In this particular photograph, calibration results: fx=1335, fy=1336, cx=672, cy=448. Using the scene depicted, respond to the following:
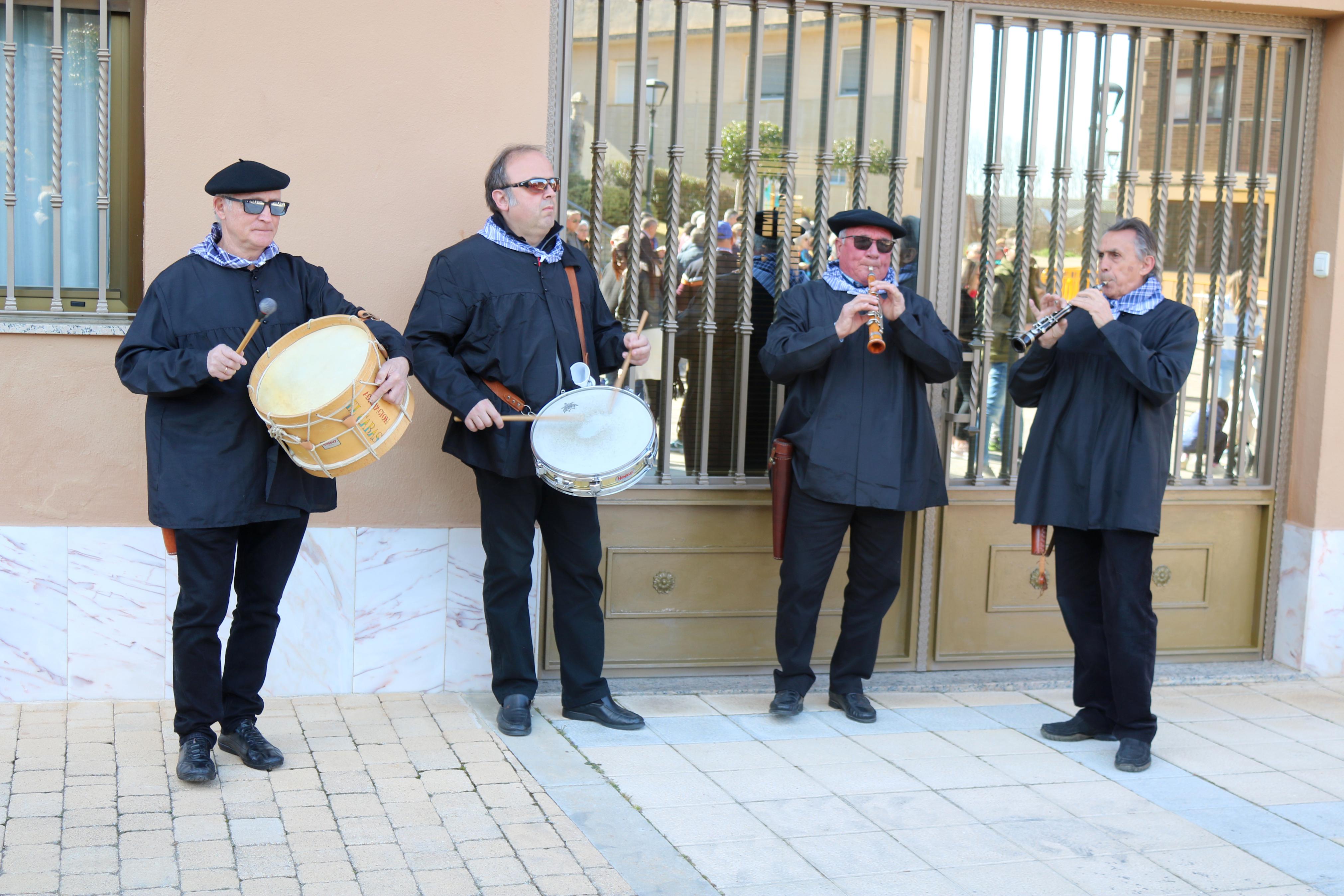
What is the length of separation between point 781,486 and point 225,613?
185cm

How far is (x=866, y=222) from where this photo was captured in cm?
442

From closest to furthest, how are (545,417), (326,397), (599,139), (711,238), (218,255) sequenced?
(326,397)
(218,255)
(545,417)
(599,139)
(711,238)

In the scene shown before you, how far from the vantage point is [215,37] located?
4344 mm

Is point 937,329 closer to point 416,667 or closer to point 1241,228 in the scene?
point 1241,228

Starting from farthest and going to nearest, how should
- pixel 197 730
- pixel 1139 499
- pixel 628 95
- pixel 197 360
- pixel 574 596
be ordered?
1. pixel 628 95
2. pixel 574 596
3. pixel 1139 499
4. pixel 197 730
5. pixel 197 360

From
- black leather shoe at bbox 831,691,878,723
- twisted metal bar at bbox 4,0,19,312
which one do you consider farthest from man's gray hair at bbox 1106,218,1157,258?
twisted metal bar at bbox 4,0,19,312

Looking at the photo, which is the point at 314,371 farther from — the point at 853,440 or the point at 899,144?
the point at 899,144

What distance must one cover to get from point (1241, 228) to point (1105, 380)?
1.65 meters

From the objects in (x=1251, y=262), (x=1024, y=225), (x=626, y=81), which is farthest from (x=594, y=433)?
(x=1251, y=262)

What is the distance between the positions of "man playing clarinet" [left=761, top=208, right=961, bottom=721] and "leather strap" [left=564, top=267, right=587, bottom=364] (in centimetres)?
62

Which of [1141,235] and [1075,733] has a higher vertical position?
[1141,235]

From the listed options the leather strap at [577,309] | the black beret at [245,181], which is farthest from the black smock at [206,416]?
the leather strap at [577,309]

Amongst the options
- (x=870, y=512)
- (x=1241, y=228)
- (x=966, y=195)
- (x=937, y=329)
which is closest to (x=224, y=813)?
(x=870, y=512)

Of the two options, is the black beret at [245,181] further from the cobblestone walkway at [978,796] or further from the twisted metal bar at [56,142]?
the cobblestone walkway at [978,796]
